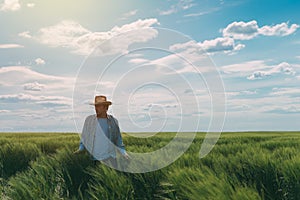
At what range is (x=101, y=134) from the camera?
16.2ft

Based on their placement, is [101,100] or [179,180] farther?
[101,100]

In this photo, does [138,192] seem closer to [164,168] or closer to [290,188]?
[164,168]

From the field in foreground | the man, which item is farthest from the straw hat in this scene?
the field in foreground

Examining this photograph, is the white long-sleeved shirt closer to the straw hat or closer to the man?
the man

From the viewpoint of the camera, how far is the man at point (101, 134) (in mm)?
4875

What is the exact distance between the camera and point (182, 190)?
3061 millimetres

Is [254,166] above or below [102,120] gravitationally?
below

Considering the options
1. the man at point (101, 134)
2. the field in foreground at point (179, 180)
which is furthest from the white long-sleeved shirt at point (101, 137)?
the field in foreground at point (179, 180)

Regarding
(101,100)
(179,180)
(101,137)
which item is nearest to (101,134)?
(101,137)

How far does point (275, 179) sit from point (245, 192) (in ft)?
3.92

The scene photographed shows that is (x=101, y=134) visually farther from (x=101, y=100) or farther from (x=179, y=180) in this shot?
(x=179, y=180)

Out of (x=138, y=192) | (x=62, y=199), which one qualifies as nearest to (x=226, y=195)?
(x=138, y=192)

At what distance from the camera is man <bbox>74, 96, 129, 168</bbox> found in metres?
4.88

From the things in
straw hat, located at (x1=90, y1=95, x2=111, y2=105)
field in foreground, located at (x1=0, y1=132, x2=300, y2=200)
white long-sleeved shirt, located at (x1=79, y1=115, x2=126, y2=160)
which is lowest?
field in foreground, located at (x1=0, y1=132, x2=300, y2=200)
